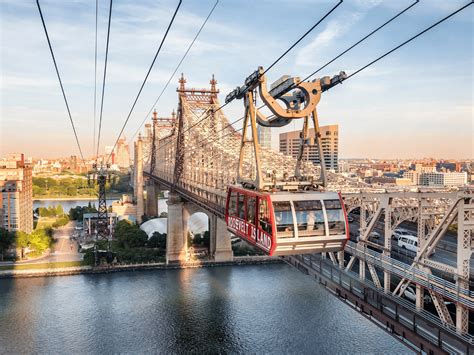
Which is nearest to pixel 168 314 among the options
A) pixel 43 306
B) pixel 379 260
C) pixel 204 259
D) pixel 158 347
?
pixel 158 347

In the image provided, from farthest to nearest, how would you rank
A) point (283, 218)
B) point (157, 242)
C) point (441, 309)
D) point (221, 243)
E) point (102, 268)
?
1. point (157, 242)
2. point (221, 243)
3. point (102, 268)
4. point (441, 309)
5. point (283, 218)

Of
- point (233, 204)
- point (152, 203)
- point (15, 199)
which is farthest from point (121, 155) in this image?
point (233, 204)

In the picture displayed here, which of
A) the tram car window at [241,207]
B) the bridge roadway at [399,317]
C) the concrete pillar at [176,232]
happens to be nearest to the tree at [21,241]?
the concrete pillar at [176,232]

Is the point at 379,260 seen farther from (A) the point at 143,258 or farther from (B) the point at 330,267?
(A) the point at 143,258

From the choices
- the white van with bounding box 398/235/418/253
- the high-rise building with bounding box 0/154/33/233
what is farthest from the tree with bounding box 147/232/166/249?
the white van with bounding box 398/235/418/253

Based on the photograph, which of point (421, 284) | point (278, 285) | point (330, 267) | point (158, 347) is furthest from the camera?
point (278, 285)

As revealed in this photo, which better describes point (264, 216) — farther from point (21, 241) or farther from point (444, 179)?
point (444, 179)
